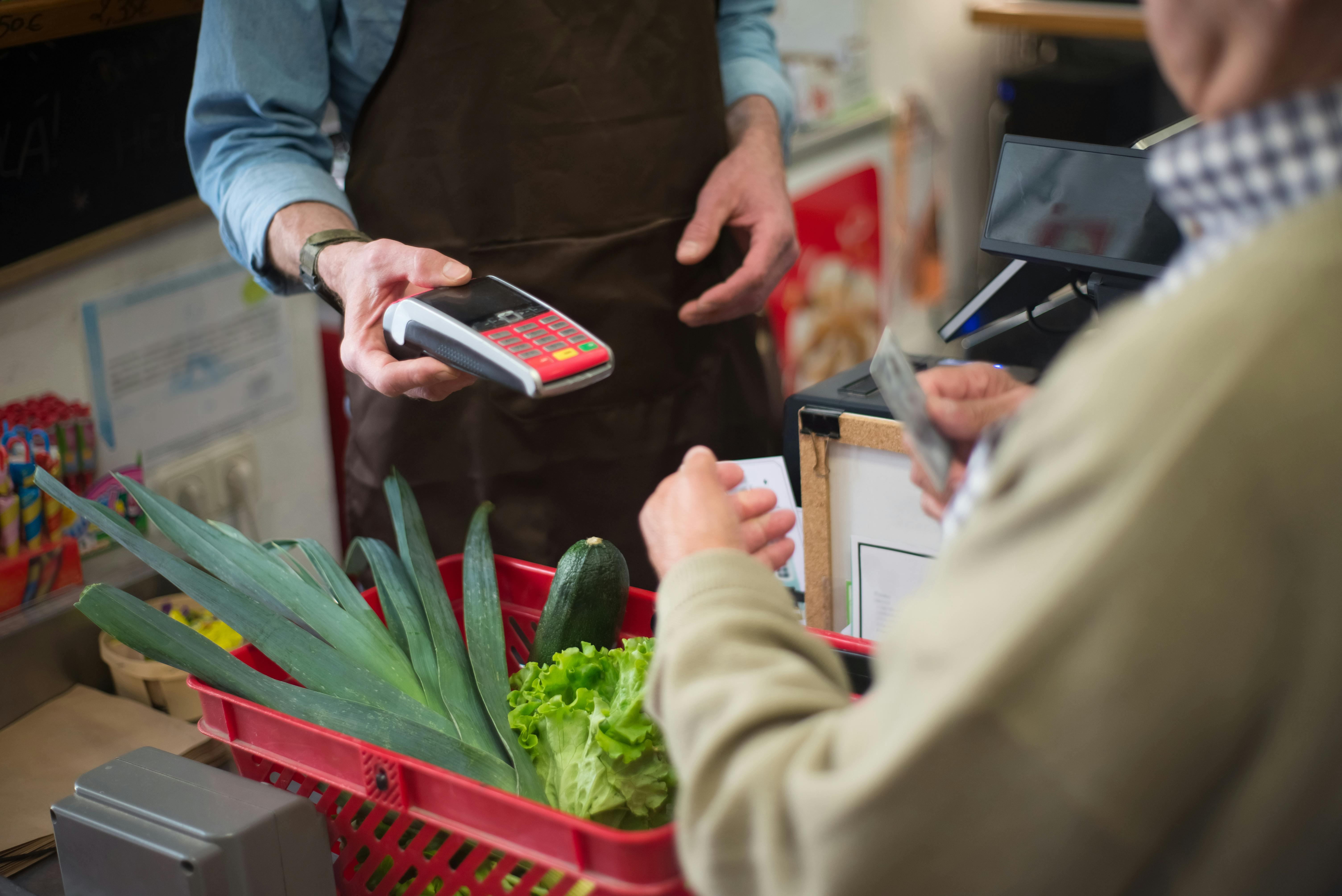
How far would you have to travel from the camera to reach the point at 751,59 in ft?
4.82

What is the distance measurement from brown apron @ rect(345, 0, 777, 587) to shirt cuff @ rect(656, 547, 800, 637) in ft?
2.29

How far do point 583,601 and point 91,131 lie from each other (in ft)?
3.49

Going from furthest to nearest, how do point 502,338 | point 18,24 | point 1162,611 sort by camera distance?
point 18,24 → point 502,338 → point 1162,611

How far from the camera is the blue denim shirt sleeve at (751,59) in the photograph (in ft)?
4.74

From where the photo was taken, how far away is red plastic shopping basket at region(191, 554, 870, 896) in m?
0.60

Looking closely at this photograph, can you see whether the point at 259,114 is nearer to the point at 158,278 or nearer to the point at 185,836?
the point at 158,278

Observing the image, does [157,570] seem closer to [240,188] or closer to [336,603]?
[336,603]

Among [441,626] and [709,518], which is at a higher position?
[709,518]

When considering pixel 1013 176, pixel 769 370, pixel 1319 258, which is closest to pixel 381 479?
pixel 769 370

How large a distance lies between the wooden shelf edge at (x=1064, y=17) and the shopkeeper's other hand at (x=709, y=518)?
270cm

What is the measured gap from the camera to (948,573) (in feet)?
1.44

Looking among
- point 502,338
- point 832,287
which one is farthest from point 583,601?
Answer: point 832,287

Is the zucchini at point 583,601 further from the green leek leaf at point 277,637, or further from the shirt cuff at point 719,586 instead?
the shirt cuff at point 719,586

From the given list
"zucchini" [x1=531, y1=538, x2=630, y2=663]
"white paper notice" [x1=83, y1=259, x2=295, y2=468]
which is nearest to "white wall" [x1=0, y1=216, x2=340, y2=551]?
"white paper notice" [x1=83, y1=259, x2=295, y2=468]
